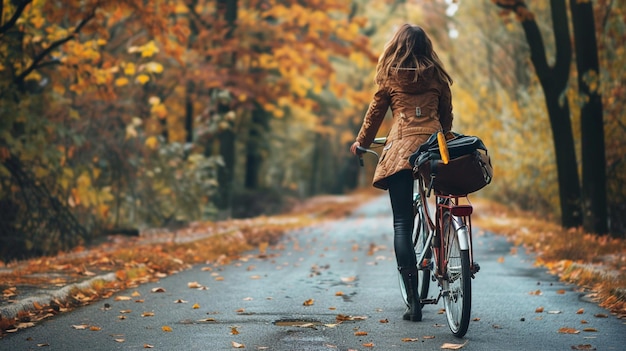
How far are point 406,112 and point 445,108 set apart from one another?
36 centimetres

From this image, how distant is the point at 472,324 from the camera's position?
663 centimetres

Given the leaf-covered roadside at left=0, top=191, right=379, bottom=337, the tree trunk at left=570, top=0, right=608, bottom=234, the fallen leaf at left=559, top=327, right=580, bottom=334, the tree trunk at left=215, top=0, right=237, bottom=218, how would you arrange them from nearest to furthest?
1. the fallen leaf at left=559, top=327, right=580, bottom=334
2. the leaf-covered roadside at left=0, top=191, right=379, bottom=337
3. the tree trunk at left=570, top=0, right=608, bottom=234
4. the tree trunk at left=215, top=0, right=237, bottom=218

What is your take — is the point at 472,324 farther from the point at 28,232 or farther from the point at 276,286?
the point at 28,232

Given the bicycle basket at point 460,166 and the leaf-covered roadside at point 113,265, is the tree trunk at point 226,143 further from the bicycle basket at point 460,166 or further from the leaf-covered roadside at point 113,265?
the bicycle basket at point 460,166

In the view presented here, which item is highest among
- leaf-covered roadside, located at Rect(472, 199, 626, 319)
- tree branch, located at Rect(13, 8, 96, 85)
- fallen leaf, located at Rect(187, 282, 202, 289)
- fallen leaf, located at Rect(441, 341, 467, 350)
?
tree branch, located at Rect(13, 8, 96, 85)

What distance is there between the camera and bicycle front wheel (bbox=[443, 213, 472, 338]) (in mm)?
5793

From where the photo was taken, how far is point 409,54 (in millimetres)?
6562

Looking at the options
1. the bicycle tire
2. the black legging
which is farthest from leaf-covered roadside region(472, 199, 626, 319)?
the black legging

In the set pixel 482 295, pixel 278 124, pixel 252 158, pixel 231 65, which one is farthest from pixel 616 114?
pixel 278 124

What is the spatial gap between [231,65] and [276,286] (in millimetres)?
14688

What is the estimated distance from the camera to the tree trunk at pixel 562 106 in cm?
1493

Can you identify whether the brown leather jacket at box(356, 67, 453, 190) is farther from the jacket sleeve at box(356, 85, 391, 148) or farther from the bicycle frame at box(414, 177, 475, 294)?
the bicycle frame at box(414, 177, 475, 294)

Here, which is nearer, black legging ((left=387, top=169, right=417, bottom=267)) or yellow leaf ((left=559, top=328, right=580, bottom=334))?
yellow leaf ((left=559, top=328, right=580, bottom=334))

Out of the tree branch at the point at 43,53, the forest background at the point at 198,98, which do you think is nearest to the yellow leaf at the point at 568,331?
the forest background at the point at 198,98
